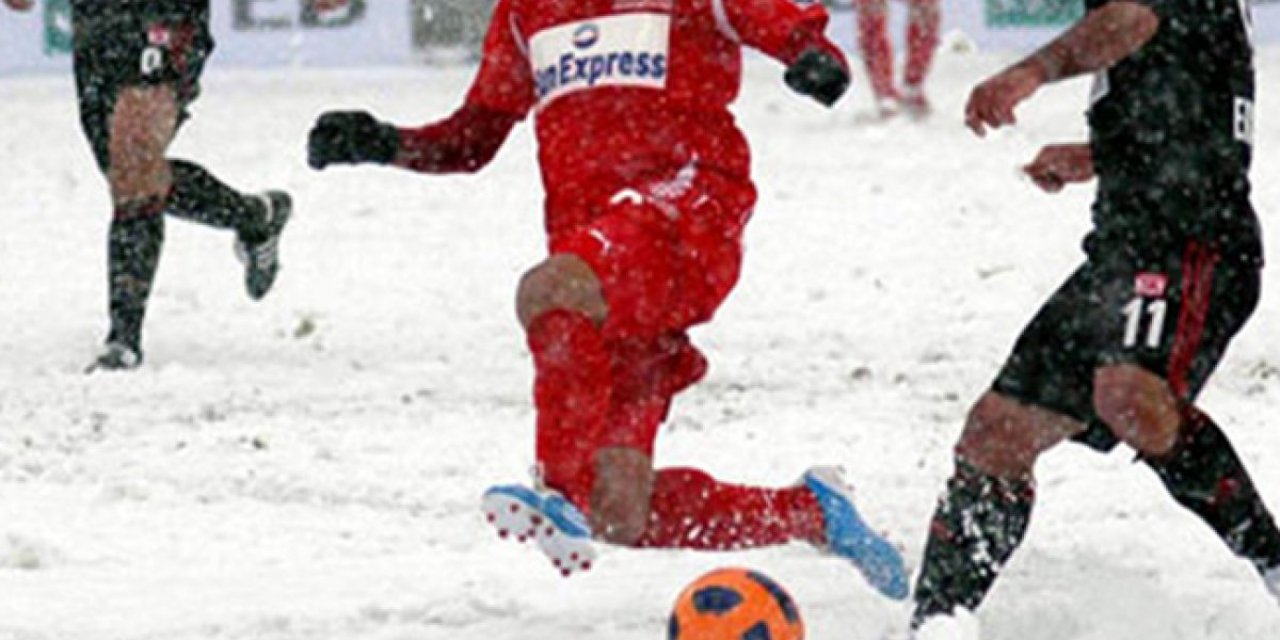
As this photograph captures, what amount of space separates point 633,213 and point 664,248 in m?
0.09

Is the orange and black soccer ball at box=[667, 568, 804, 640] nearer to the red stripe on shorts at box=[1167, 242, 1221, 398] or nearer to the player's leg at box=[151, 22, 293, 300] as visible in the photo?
the red stripe on shorts at box=[1167, 242, 1221, 398]

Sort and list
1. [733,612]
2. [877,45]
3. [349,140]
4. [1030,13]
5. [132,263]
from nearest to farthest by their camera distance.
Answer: [733,612] → [349,140] → [132,263] → [877,45] → [1030,13]

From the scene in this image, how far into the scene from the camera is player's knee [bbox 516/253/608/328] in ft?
17.1

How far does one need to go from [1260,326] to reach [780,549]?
3271 mm

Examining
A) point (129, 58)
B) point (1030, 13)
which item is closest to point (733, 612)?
point (129, 58)

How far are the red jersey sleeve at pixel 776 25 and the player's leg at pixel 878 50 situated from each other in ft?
25.9

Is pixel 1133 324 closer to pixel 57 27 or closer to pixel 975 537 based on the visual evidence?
pixel 975 537

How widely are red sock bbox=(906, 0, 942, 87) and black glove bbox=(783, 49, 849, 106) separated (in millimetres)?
8343

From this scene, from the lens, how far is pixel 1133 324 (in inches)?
194

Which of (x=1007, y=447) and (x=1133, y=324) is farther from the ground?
(x=1133, y=324)

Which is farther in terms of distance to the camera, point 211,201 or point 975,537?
point 211,201

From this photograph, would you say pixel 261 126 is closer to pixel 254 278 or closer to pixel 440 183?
pixel 440 183

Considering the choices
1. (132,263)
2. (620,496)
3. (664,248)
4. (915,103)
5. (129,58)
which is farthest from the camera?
(915,103)

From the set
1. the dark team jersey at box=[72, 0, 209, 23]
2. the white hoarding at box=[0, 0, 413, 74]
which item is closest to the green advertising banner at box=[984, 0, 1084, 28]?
the white hoarding at box=[0, 0, 413, 74]
